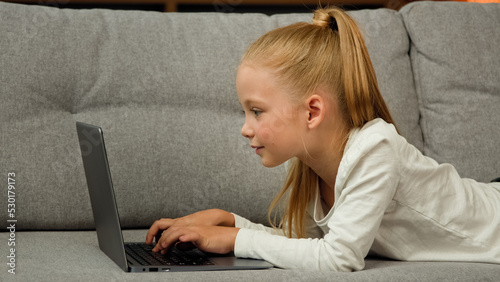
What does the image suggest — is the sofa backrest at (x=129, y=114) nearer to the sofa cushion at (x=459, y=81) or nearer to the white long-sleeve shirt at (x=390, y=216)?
the sofa cushion at (x=459, y=81)

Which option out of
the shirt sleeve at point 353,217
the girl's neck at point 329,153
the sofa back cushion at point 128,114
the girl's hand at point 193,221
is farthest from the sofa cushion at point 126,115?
the shirt sleeve at point 353,217

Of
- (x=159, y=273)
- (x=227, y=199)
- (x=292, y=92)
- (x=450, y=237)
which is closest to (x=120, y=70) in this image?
(x=227, y=199)

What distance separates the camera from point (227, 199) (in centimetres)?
135

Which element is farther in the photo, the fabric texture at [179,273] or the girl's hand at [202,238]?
the girl's hand at [202,238]

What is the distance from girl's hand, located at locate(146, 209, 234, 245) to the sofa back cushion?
0.15 metres

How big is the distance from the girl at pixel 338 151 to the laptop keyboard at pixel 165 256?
22mm

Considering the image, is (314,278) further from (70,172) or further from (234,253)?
(70,172)

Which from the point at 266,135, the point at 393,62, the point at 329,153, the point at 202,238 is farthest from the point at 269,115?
the point at 393,62

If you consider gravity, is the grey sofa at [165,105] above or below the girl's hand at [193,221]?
above

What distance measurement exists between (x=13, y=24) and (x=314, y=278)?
2.97ft

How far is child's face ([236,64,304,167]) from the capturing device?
3.41 ft

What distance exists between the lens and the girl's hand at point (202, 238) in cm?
102

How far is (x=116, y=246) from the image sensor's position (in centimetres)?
95

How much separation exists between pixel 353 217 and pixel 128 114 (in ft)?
2.07
